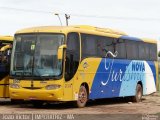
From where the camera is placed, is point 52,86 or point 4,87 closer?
point 52,86

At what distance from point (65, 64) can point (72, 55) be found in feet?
2.02

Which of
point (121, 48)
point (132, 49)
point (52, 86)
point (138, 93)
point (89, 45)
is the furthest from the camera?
point (138, 93)

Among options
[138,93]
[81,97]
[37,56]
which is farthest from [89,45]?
[138,93]

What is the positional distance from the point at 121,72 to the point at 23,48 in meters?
6.15

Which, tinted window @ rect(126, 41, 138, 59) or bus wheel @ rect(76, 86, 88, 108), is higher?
tinted window @ rect(126, 41, 138, 59)

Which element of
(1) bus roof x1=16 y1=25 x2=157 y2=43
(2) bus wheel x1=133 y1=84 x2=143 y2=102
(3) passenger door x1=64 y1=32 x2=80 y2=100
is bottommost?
(2) bus wheel x1=133 y1=84 x2=143 y2=102

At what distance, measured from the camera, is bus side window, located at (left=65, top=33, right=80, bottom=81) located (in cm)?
2011

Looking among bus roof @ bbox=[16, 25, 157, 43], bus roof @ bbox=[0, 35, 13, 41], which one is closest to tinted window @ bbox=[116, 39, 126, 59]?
bus roof @ bbox=[16, 25, 157, 43]

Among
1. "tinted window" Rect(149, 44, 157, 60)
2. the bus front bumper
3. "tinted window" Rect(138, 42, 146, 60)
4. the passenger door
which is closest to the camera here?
the bus front bumper

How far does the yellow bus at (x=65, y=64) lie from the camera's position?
19.8 meters

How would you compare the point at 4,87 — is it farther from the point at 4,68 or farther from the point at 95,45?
the point at 95,45

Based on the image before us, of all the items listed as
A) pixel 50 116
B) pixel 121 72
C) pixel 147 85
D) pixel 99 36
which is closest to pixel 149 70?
pixel 147 85

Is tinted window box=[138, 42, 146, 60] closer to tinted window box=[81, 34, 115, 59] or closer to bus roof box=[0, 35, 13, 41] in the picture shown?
tinted window box=[81, 34, 115, 59]

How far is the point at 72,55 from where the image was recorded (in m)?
20.4
